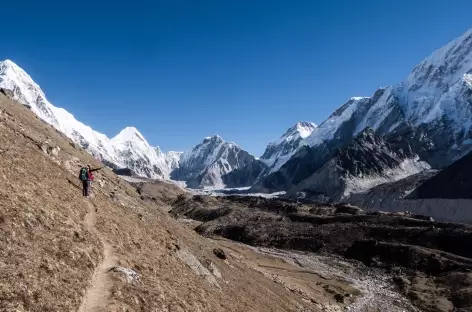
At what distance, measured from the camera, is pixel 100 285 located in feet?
67.1

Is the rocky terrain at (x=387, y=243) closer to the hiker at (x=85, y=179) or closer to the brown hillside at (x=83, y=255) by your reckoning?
the brown hillside at (x=83, y=255)

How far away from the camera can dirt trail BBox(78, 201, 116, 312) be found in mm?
18298

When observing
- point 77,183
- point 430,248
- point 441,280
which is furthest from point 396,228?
point 77,183

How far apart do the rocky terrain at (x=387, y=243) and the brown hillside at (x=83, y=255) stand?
3705 centimetres

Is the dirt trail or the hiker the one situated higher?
the hiker

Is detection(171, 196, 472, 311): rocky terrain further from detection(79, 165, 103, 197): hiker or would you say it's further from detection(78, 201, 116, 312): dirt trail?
detection(78, 201, 116, 312): dirt trail

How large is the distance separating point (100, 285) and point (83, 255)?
2288 millimetres

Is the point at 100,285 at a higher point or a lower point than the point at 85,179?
lower

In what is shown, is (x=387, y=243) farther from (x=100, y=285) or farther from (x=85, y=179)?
(x=100, y=285)

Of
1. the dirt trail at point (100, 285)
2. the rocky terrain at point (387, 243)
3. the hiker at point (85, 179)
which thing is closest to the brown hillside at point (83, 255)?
the dirt trail at point (100, 285)

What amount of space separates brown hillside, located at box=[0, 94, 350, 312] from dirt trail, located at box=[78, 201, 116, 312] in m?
0.04

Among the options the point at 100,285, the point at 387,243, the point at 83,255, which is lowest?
the point at 100,285

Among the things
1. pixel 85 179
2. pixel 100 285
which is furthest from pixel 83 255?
pixel 85 179

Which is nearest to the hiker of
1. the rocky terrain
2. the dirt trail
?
the dirt trail
